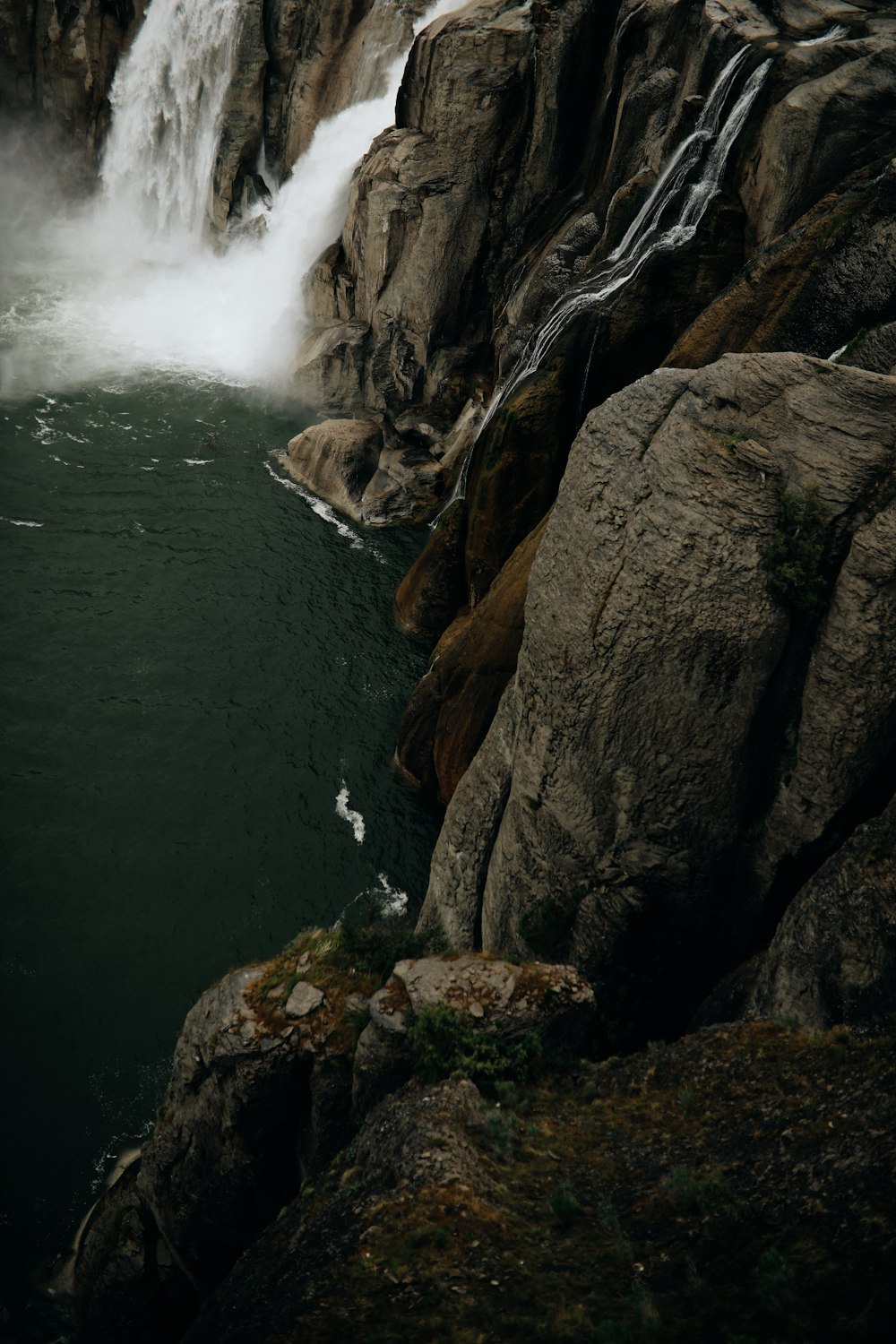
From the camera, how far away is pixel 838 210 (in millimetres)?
23641

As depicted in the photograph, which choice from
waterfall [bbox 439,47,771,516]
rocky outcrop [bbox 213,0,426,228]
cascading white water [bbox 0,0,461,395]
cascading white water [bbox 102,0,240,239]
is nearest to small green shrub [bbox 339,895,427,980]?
waterfall [bbox 439,47,771,516]

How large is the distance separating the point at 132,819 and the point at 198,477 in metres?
21.6

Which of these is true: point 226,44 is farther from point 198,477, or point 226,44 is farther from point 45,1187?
point 45,1187

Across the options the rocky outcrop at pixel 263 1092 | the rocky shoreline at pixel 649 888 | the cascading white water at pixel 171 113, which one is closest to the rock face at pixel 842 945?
the rocky shoreline at pixel 649 888

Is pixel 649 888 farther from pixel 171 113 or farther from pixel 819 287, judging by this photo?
pixel 171 113

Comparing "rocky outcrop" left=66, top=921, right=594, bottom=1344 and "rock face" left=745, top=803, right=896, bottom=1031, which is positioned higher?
"rock face" left=745, top=803, right=896, bottom=1031

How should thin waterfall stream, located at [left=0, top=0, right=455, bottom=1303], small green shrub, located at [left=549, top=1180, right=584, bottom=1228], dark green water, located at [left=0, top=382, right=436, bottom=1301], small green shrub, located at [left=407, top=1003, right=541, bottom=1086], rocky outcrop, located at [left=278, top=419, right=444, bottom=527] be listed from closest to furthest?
small green shrub, located at [left=549, top=1180, right=584, bottom=1228]
small green shrub, located at [left=407, top=1003, right=541, bottom=1086]
dark green water, located at [left=0, top=382, right=436, bottom=1301]
thin waterfall stream, located at [left=0, top=0, right=455, bottom=1303]
rocky outcrop, located at [left=278, top=419, right=444, bottom=527]

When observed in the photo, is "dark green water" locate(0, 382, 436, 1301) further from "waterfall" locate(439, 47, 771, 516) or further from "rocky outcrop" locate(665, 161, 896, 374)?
"rocky outcrop" locate(665, 161, 896, 374)

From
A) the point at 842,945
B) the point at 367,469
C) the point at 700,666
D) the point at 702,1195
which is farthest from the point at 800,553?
the point at 367,469

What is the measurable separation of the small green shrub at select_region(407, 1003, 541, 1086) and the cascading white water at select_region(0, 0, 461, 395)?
43.1 metres

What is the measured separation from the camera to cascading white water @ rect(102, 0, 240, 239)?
56344 mm

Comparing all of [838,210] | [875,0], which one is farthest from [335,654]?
[875,0]

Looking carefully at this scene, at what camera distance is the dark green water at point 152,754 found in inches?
828

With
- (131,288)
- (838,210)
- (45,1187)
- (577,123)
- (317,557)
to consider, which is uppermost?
(577,123)
